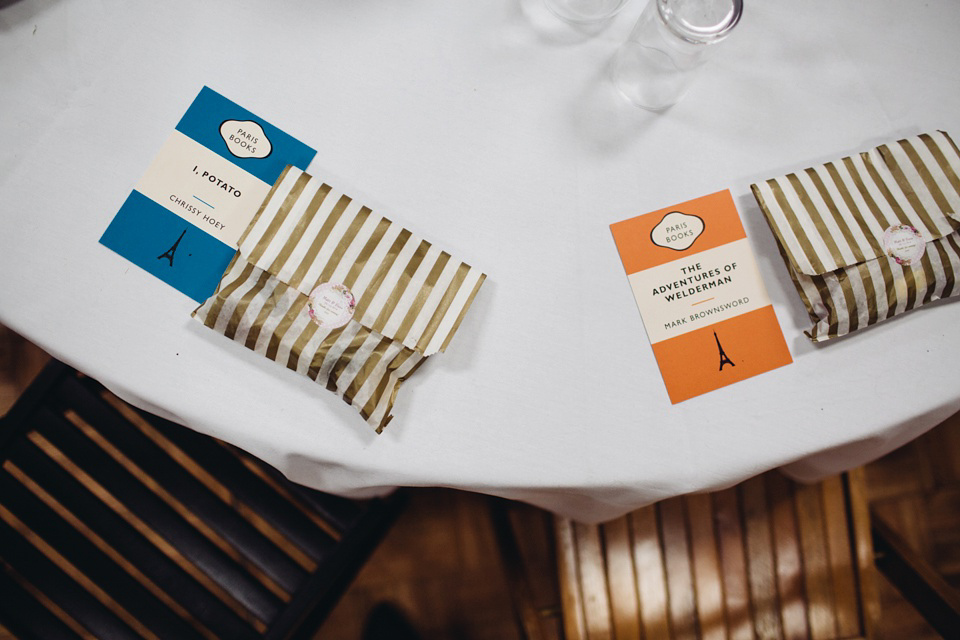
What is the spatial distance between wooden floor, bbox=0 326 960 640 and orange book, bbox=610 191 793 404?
71 centimetres

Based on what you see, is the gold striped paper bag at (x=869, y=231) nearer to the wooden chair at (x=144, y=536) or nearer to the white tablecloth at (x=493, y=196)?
the white tablecloth at (x=493, y=196)

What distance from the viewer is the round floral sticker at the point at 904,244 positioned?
58cm

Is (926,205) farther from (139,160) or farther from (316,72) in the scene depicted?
(139,160)

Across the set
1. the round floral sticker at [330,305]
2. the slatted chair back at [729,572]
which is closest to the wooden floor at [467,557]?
the slatted chair back at [729,572]

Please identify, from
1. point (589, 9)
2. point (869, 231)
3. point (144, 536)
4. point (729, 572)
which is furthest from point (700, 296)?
point (144, 536)

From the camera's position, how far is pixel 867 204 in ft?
1.96

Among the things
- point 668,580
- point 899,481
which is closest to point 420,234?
point 668,580

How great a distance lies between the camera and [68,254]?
58 centimetres

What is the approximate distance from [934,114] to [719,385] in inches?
16.2

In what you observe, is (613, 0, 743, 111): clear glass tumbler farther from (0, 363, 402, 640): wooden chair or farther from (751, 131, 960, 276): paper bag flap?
(0, 363, 402, 640): wooden chair

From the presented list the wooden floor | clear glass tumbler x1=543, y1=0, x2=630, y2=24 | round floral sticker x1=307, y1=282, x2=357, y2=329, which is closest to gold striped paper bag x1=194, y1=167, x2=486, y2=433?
round floral sticker x1=307, y1=282, x2=357, y2=329

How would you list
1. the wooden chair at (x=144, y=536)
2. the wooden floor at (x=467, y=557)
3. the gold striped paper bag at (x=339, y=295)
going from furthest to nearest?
the wooden floor at (x=467, y=557) → the wooden chair at (x=144, y=536) → the gold striped paper bag at (x=339, y=295)

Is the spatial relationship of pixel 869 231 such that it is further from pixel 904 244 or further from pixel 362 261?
pixel 362 261

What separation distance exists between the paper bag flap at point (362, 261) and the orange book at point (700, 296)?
185 millimetres
